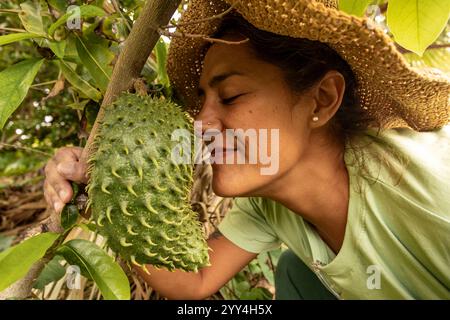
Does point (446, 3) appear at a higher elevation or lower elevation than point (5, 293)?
higher

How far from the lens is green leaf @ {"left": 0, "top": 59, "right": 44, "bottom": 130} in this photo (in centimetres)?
91

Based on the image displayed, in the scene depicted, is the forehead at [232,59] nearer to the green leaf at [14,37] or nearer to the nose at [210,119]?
the nose at [210,119]

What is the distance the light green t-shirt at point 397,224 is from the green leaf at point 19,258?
961 millimetres

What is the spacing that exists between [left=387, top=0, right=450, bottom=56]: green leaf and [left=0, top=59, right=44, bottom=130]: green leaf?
0.77m

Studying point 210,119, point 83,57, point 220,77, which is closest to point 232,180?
point 210,119

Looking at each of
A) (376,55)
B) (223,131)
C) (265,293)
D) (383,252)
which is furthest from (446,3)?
(265,293)

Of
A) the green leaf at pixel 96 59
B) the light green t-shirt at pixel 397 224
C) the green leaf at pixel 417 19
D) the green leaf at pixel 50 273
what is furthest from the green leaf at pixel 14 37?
the light green t-shirt at pixel 397 224

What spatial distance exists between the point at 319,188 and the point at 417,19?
688 millimetres

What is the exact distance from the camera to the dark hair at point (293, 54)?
117cm

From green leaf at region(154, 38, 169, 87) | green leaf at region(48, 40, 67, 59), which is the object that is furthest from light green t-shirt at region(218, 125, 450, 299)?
green leaf at region(48, 40, 67, 59)

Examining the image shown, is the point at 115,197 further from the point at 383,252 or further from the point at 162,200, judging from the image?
the point at 383,252

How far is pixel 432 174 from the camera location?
130cm

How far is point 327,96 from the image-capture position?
126 centimetres

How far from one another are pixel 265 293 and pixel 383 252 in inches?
39.3
